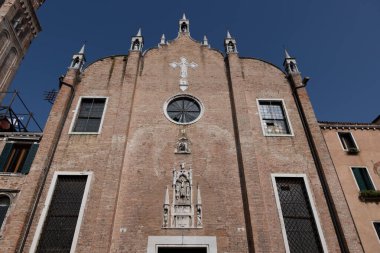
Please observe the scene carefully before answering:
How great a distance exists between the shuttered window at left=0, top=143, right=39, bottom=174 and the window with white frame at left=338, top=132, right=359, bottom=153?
14571mm

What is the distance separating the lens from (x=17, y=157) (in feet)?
47.7

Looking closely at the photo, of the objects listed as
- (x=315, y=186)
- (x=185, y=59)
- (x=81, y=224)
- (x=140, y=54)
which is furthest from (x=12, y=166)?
(x=315, y=186)

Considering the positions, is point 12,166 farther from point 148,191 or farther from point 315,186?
point 315,186

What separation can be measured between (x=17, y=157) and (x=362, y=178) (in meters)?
15.6

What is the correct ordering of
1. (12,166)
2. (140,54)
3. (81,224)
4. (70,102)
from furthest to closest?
1. (140,54)
2. (70,102)
3. (12,166)
4. (81,224)

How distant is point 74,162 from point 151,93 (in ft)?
16.9

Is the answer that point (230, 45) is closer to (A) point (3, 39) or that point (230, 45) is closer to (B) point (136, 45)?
(B) point (136, 45)

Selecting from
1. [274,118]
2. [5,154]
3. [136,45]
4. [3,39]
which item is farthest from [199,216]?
[3,39]

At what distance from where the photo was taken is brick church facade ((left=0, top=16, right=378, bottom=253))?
1159cm

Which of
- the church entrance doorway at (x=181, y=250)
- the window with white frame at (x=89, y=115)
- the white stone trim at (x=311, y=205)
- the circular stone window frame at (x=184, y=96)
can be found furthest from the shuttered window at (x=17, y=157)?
the white stone trim at (x=311, y=205)

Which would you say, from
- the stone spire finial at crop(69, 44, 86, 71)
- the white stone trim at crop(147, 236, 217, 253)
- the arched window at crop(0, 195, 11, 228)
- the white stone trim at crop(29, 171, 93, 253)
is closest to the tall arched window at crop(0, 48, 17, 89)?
the stone spire finial at crop(69, 44, 86, 71)

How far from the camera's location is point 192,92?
1641 centimetres

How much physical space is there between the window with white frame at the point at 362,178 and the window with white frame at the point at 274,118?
11.0ft

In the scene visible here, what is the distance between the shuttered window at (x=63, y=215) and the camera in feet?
37.4
